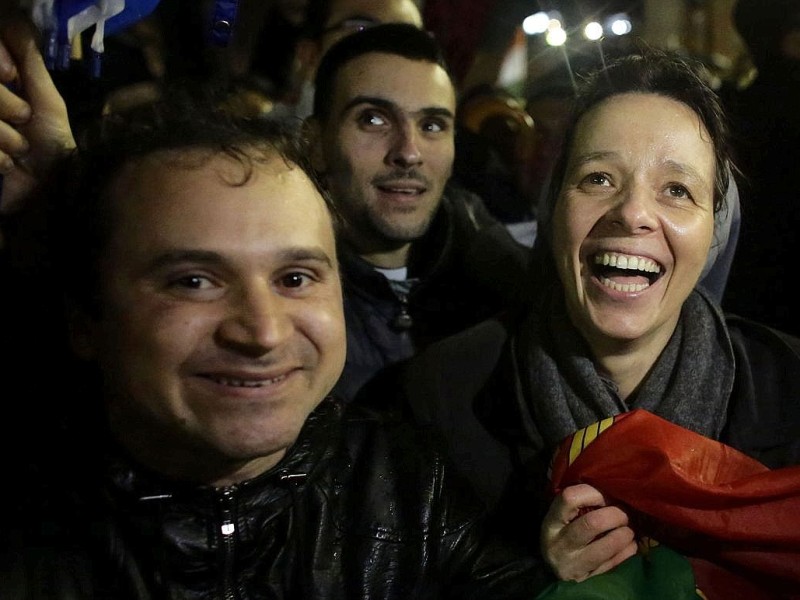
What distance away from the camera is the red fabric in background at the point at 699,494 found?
1.24m

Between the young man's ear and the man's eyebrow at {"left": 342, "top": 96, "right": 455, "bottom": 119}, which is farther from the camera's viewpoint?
the young man's ear

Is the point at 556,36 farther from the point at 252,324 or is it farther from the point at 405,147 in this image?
the point at 252,324

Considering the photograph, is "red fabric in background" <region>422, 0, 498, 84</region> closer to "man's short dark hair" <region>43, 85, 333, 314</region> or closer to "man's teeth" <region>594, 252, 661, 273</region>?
"man's teeth" <region>594, 252, 661, 273</region>

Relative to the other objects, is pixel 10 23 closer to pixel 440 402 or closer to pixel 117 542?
pixel 117 542

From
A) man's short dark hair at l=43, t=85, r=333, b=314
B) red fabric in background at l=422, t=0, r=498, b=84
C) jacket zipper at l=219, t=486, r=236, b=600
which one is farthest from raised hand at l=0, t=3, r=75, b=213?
red fabric in background at l=422, t=0, r=498, b=84

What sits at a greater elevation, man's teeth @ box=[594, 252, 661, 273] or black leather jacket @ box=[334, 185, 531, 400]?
black leather jacket @ box=[334, 185, 531, 400]

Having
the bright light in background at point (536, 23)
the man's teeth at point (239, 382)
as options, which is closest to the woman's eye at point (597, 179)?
the man's teeth at point (239, 382)

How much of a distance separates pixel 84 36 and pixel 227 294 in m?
0.54

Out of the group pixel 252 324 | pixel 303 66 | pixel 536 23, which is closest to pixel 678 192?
pixel 252 324

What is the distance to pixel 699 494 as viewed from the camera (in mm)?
1268

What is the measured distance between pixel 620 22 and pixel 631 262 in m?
2.17

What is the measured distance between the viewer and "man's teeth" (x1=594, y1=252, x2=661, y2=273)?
1.55 m

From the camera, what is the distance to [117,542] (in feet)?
3.95

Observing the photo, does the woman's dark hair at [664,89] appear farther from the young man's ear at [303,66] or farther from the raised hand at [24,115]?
the young man's ear at [303,66]
